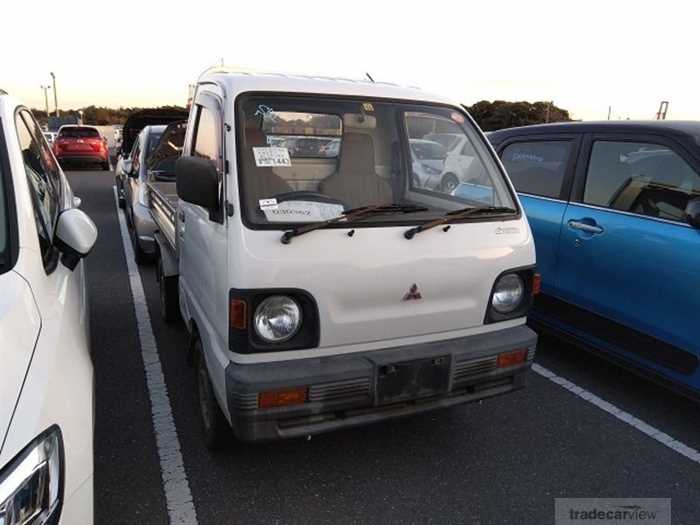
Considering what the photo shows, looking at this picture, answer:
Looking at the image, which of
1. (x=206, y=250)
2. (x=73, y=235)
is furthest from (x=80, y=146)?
(x=73, y=235)

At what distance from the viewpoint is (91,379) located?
2148mm

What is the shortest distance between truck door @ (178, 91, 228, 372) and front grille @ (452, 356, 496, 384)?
1078mm

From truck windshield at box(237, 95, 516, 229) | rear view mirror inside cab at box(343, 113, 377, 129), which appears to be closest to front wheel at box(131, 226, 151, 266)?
truck windshield at box(237, 95, 516, 229)

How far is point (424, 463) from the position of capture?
2.87 m

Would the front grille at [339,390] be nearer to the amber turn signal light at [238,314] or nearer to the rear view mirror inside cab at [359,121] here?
the amber turn signal light at [238,314]

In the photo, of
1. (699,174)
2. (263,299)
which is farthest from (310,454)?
(699,174)

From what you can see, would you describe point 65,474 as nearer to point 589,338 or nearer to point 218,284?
point 218,284

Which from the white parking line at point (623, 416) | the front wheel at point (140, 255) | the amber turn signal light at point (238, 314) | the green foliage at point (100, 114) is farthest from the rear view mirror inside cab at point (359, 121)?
the green foliage at point (100, 114)

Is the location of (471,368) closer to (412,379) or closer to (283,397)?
(412,379)

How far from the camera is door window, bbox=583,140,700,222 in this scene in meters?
3.25

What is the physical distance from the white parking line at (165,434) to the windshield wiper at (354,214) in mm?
1306

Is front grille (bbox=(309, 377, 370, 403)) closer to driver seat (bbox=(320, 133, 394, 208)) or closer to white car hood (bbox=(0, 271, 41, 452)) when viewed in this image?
driver seat (bbox=(320, 133, 394, 208))

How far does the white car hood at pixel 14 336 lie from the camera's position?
1.47m

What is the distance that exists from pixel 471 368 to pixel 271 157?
138 centimetres
